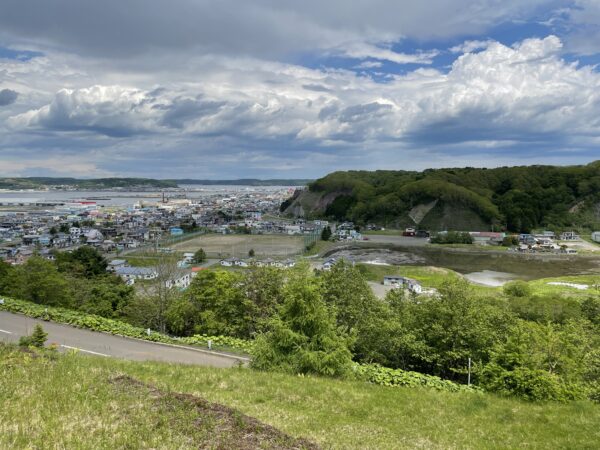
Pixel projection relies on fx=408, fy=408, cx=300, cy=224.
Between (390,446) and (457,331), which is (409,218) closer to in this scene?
(457,331)

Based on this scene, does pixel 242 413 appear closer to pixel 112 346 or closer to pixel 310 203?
pixel 112 346

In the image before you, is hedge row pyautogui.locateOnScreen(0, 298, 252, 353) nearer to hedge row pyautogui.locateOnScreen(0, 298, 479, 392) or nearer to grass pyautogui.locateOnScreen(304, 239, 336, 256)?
hedge row pyautogui.locateOnScreen(0, 298, 479, 392)

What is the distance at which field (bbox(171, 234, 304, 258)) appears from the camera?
2987 inches

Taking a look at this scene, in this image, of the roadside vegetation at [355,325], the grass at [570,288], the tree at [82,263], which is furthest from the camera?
the grass at [570,288]

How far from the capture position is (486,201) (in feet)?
418

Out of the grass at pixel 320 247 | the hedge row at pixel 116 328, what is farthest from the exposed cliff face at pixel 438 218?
the hedge row at pixel 116 328

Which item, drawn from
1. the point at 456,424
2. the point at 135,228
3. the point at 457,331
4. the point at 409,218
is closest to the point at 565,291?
the point at 457,331

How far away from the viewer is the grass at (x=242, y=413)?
461 cm

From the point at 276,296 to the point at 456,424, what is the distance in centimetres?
1343

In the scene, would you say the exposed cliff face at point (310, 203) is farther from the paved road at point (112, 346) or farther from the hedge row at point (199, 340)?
the paved road at point (112, 346)

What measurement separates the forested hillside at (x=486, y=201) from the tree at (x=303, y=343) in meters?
121

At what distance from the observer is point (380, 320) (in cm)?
1597

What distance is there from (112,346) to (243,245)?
241 feet

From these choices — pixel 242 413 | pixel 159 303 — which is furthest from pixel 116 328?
pixel 242 413
